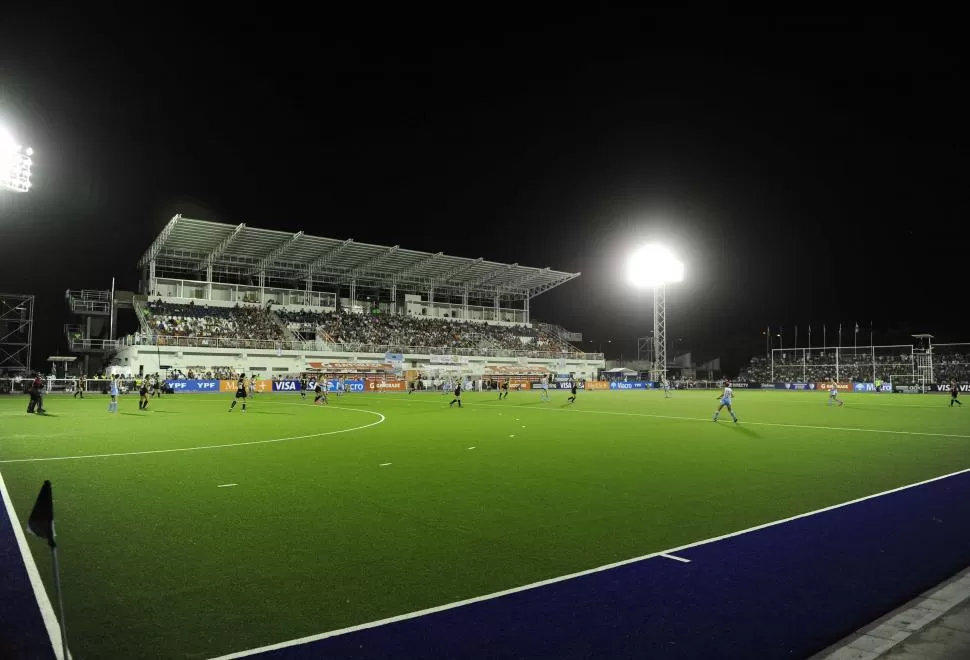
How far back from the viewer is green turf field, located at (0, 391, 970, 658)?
4.40m

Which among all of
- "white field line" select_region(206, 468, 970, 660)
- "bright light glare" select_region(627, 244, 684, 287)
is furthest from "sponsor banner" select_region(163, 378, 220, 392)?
"white field line" select_region(206, 468, 970, 660)

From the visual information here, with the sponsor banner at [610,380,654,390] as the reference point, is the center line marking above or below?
above

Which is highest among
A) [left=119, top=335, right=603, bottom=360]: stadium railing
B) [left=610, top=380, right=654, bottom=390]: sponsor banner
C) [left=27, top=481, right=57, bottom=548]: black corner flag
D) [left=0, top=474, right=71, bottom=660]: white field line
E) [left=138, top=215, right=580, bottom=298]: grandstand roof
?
[left=138, top=215, right=580, bottom=298]: grandstand roof

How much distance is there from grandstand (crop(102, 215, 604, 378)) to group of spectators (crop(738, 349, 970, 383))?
28.3 meters

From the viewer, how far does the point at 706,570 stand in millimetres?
5219

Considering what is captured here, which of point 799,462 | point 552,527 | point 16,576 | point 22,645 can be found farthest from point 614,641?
point 799,462

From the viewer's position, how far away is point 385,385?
5672cm

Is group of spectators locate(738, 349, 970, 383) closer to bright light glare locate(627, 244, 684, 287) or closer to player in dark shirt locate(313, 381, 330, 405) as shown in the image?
bright light glare locate(627, 244, 684, 287)

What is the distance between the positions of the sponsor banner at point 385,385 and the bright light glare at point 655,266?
87.4 feet

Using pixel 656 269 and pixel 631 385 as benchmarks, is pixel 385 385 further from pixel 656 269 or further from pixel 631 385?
pixel 631 385

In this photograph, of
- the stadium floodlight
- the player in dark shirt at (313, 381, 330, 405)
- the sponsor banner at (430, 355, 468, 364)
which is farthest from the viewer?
the sponsor banner at (430, 355, 468, 364)

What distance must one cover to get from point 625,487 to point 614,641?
5.44 metres

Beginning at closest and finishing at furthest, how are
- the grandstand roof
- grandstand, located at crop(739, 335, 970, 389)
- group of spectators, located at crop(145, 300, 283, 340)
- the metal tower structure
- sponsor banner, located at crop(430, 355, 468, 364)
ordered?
Result: 1. the metal tower structure
2. group of spectators, located at crop(145, 300, 283, 340)
3. the grandstand roof
4. sponsor banner, located at crop(430, 355, 468, 364)
5. grandstand, located at crop(739, 335, 970, 389)

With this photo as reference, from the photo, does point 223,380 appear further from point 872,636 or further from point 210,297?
point 872,636
